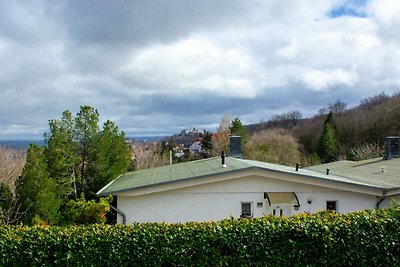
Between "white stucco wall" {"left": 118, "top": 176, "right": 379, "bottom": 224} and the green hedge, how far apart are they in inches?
175

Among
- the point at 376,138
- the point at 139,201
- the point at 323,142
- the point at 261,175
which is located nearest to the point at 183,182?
the point at 139,201

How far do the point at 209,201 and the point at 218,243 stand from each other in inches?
195

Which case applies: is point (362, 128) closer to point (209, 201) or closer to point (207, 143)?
point (207, 143)

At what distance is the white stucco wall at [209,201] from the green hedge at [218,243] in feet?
14.6

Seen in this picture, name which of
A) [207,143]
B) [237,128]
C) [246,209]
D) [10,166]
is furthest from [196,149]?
[246,209]

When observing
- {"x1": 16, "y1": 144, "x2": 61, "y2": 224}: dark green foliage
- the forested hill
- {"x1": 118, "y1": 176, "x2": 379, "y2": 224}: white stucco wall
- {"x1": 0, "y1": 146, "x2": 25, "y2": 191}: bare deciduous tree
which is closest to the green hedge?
{"x1": 118, "y1": 176, "x2": 379, "y2": 224}: white stucco wall

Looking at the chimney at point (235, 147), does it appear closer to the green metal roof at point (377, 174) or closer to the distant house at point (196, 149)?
the green metal roof at point (377, 174)

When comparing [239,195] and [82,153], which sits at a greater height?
[82,153]

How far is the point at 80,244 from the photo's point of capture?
7523 mm

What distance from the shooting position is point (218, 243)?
778 cm

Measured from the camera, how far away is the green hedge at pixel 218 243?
24.6ft

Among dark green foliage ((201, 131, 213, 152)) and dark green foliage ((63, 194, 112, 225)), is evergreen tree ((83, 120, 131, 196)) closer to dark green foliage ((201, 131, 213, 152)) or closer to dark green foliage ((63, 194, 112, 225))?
dark green foliage ((63, 194, 112, 225))

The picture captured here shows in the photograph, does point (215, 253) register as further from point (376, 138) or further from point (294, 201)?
point (376, 138)

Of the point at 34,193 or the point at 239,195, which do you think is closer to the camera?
the point at 239,195
